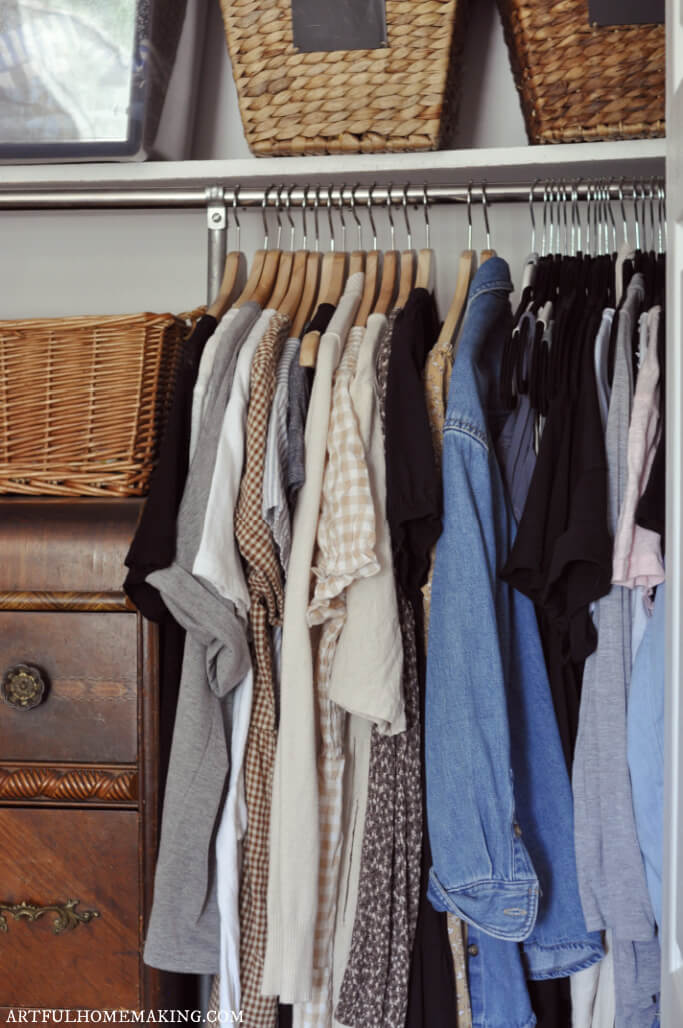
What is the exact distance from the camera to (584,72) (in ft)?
4.68

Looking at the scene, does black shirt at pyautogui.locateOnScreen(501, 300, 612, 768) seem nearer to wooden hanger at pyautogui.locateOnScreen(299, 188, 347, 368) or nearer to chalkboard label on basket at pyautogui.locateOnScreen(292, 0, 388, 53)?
wooden hanger at pyautogui.locateOnScreen(299, 188, 347, 368)

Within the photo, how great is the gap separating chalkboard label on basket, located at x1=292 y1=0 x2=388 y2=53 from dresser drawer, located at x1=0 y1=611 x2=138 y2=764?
0.87 metres

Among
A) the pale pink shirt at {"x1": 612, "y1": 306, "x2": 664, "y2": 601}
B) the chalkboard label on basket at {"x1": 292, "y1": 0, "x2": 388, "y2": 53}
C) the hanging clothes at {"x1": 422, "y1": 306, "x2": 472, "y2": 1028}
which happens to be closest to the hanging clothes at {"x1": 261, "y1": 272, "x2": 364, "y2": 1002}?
the hanging clothes at {"x1": 422, "y1": 306, "x2": 472, "y2": 1028}

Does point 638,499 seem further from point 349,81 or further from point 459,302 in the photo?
point 349,81

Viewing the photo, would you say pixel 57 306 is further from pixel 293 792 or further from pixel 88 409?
pixel 293 792

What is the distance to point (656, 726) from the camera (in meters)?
1.15

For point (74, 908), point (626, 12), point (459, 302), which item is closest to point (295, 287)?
point (459, 302)

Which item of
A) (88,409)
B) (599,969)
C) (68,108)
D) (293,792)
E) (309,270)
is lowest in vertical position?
(599,969)

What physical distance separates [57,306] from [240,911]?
1133 millimetres

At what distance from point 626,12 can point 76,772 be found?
1284mm

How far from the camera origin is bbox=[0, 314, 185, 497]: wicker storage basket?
1.45 meters

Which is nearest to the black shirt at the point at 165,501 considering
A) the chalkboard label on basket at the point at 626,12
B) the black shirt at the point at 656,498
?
the black shirt at the point at 656,498

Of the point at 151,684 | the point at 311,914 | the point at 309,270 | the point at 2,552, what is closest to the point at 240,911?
the point at 311,914

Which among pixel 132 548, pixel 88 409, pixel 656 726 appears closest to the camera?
pixel 656 726
